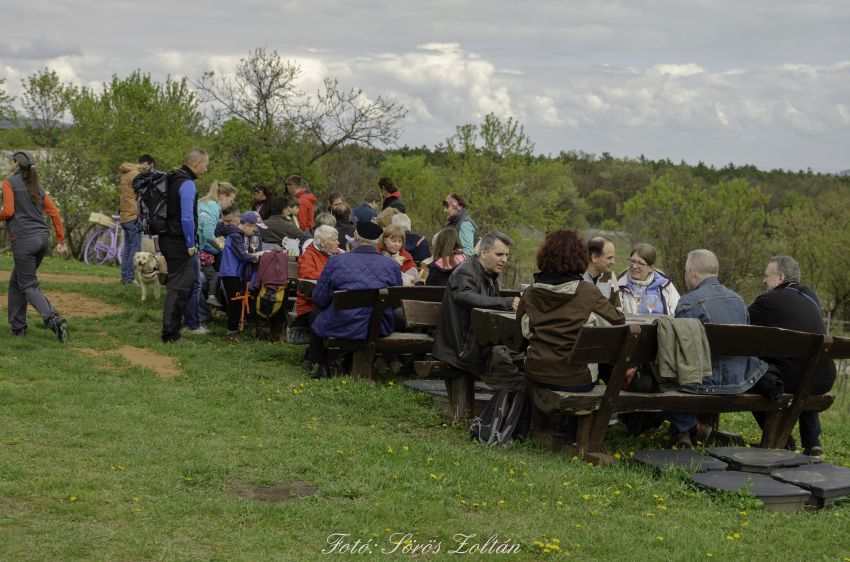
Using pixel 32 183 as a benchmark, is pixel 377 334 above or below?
below

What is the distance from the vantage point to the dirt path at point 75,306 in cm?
1014

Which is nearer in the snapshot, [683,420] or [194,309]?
[683,420]

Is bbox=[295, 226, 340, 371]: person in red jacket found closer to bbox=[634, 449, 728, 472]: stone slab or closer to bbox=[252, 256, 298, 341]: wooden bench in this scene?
bbox=[252, 256, 298, 341]: wooden bench

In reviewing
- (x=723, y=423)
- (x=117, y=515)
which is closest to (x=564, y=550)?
(x=117, y=515)

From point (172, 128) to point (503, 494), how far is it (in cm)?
2349

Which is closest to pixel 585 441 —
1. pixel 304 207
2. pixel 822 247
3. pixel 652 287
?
pixel 652 287

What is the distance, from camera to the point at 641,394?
207 inches

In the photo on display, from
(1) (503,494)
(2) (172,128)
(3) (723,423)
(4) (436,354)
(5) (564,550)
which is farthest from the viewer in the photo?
(2) (172,128)

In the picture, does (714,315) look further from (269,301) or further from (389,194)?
(389,194)

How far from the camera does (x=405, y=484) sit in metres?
4.39

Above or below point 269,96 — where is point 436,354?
below

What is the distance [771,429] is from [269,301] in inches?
226

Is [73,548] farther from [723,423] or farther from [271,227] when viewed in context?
[271,227]

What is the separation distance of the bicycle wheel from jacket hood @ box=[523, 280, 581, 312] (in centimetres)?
1604
